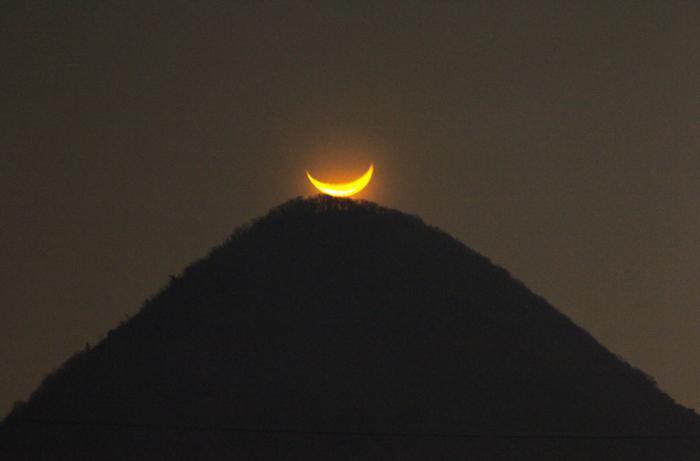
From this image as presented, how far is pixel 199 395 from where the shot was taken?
46.3 feet

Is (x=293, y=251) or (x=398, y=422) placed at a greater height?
(x=293, y=251)

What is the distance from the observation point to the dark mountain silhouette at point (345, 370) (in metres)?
13.8

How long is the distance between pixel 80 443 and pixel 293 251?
13.5ft

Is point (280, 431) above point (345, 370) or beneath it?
beneath

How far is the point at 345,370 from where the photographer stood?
14.6 meters

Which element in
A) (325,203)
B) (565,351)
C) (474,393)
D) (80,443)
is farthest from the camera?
(325,203)

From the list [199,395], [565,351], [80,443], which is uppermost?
[565,351]

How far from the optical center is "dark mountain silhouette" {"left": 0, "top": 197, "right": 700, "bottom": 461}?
45.3ft

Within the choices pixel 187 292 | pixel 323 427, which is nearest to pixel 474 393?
pixel 323 427

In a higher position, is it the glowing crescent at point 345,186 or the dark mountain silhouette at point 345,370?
the glowing crescent at point 345,186

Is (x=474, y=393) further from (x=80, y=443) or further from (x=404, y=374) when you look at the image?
(x=80, y=443)

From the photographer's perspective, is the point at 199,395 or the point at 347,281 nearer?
the point at 199,395

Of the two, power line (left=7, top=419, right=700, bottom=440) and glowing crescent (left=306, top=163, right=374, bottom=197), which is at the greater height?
glowing crescent (left=306, top=163, right=374, bottom=197)

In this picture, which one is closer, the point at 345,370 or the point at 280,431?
the point at 280,431
